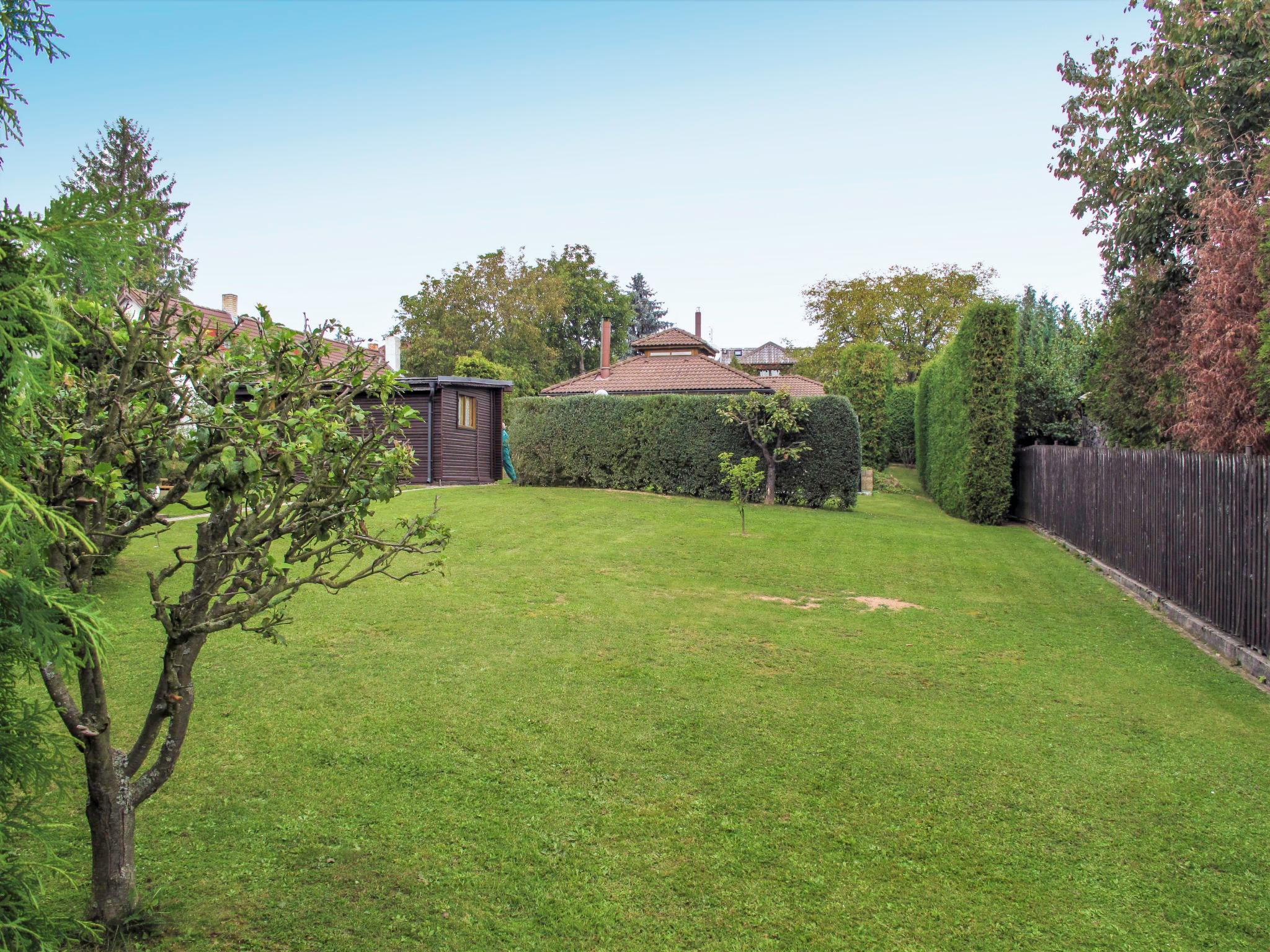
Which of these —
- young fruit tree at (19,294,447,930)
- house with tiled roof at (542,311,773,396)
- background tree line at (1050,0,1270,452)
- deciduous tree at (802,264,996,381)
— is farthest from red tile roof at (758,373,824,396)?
young fruit tree at (19,294,447,930)

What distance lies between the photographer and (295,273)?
1386cm

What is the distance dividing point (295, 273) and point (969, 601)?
12.2 metres

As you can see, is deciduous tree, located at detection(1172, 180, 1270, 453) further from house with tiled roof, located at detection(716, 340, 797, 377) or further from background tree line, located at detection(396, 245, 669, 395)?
house with tiled roof, located at detection(716, 340, 797, 377)

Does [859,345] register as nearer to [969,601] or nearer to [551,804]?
[969,601]

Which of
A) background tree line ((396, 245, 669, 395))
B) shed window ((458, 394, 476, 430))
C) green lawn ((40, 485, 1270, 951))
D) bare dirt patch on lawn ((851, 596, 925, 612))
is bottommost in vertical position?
green lawn ((40, 485, 1270, 951))

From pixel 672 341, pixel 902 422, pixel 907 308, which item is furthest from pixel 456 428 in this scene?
pixel 907 308

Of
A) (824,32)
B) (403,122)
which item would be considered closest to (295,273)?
(403,122)

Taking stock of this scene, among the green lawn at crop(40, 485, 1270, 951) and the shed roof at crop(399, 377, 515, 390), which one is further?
the shed roof at crop(399, 377, 515, 390)

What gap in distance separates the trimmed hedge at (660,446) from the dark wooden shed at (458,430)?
9.28 feet

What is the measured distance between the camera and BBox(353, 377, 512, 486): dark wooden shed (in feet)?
73.9

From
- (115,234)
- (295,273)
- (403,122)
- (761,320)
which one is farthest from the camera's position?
(761,320)

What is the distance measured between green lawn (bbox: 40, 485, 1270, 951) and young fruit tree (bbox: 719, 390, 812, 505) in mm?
9944

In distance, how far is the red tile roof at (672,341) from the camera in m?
39.3

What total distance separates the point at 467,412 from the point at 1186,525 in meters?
19.3
